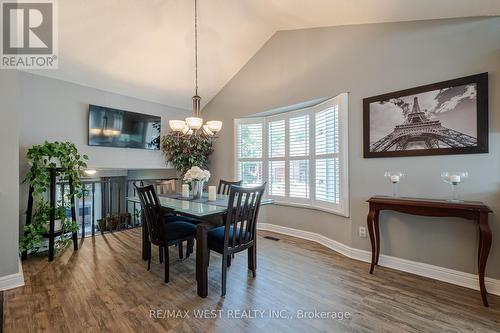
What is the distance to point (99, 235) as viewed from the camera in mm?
3898

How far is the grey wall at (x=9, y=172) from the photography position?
2.21 metres

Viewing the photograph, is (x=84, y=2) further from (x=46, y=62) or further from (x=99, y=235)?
(x=99, y=235)

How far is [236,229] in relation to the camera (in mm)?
2316

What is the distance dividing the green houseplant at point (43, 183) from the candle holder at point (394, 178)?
13.3 ft

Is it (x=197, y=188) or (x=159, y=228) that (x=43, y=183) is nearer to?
(x=159, y=228)

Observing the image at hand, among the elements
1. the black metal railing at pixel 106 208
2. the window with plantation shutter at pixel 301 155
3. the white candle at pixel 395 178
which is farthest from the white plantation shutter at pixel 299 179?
the black metal railing at pixel 106 208

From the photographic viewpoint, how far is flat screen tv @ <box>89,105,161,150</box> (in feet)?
12.2

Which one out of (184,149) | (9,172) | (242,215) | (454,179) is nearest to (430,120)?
(454,179)

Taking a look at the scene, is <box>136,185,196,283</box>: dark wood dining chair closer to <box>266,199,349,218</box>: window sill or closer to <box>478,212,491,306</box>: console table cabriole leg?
<box>266,199,349,218</box>: window sill

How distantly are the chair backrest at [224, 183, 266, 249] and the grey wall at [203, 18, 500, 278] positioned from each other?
148 centimetres

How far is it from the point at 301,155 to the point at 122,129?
3211mm

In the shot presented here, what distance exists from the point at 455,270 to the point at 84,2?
5076 mm

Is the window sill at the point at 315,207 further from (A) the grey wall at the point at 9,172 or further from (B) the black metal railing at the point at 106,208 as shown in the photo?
(A) the grey wall at the point at 9,172

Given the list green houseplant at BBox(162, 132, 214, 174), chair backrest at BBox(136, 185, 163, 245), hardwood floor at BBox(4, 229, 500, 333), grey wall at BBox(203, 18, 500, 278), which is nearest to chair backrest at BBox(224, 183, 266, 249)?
hardwood floor at BBox(4, 229, 500, 333)
